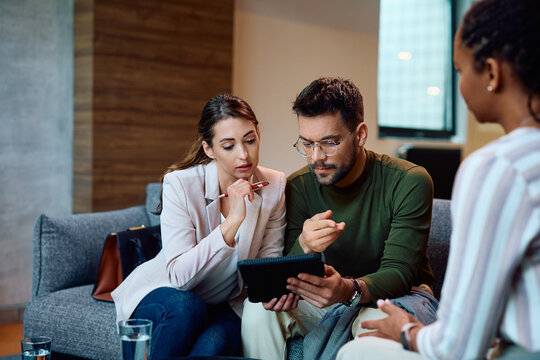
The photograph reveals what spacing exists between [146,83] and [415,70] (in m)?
3.19

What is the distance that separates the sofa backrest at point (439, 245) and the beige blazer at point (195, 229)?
62 centimetres

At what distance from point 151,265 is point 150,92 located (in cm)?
190

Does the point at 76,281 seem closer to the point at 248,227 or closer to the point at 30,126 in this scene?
the point at 248,227

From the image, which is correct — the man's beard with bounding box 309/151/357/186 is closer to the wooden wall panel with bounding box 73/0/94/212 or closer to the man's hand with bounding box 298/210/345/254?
the man's hand with bounding box 298/210/345/254

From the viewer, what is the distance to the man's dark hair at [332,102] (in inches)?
77.6

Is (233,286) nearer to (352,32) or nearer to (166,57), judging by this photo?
(166,57)

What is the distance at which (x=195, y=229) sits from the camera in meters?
2.06

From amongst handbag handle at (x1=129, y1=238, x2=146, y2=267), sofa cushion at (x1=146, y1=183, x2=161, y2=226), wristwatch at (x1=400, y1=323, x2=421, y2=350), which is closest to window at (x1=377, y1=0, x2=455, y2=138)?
sofa cushion at (x1=146, y1=183, x2=161, y2=226)

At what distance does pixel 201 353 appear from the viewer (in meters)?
1.82

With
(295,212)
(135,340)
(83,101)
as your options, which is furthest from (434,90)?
(135,340)

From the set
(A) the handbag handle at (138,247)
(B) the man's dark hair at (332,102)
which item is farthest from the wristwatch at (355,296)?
(A) the handbag handle at (138,247)

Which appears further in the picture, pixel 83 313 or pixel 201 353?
pixel 83 313

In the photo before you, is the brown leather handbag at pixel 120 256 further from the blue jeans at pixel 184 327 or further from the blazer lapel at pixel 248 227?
the blazer lapel at pixel 248 227

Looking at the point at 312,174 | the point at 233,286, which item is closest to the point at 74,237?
the point at 233,286
